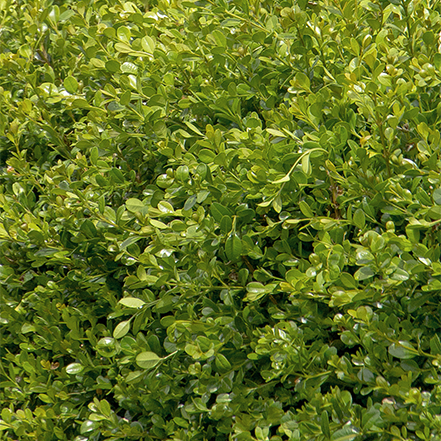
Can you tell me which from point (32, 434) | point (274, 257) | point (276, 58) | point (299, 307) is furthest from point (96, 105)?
point (32, 434)

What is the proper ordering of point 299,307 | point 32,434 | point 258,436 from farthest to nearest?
1. point 32,434
2. point 299,307
3. point 258,436

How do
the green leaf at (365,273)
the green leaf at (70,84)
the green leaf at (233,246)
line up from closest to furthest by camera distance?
1. the green leaf at (365,273)
2. the green leaf at (233,246)
3. the green leaf at (70,84)

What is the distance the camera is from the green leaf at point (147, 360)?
1.92 meters

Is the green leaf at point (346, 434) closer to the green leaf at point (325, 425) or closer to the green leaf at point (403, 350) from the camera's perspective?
the green leaf at point (325, 425)

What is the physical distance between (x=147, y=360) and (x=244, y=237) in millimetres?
542

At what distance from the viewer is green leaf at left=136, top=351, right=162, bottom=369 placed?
192 cm

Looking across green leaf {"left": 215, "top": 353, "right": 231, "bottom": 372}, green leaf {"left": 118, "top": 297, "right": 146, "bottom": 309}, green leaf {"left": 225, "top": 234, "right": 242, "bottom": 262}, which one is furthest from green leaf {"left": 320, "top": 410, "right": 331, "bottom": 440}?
green leaf {"left": 118, "top": 297, "right": 146, "bottom": 309}

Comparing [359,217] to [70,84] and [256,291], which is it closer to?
[256,291]

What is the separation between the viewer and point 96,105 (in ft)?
7.65

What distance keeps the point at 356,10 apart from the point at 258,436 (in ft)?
5.46

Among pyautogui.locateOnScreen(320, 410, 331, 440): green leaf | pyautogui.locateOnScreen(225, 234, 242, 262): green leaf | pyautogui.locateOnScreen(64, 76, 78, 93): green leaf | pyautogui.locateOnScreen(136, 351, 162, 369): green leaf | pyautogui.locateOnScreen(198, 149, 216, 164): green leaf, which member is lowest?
pyautogui.locateOnScreen(320, 410, 331, 440): green leaf

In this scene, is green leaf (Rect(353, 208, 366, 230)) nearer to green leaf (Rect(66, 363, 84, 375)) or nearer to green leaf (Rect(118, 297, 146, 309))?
green leaf (Rect(118, 297, 146, 309))

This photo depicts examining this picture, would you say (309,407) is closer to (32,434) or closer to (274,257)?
(274,257)

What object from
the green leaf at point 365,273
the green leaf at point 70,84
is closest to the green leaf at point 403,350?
the green leaf at point 365,273
